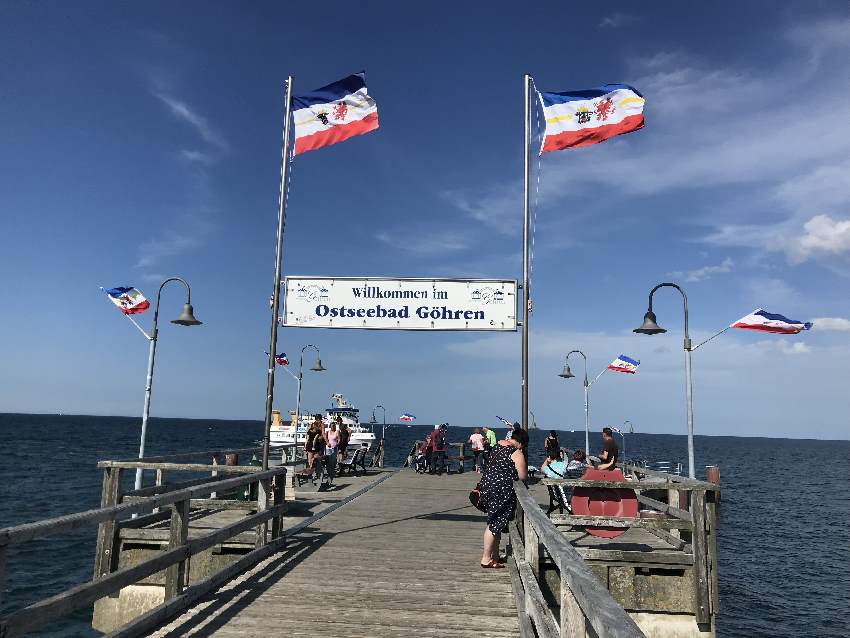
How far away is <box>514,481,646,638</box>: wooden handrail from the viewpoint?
2.48 meters

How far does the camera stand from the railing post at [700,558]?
8023 mm

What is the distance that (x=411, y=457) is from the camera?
98.7 feet

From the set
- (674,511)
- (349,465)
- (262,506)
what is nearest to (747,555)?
(349,465)

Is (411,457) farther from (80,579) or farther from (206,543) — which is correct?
(206,543)

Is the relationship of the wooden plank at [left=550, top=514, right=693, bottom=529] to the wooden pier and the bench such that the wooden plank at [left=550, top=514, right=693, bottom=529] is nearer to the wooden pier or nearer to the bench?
the wooden pier

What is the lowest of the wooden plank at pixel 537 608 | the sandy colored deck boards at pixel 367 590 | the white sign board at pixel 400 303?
the sandy colored deck boards at pixel 367 590

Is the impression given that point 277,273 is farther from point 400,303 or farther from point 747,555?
point 747,555

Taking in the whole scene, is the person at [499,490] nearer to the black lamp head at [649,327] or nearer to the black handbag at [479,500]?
the black handbag at [479,500]

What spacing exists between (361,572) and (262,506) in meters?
1.98

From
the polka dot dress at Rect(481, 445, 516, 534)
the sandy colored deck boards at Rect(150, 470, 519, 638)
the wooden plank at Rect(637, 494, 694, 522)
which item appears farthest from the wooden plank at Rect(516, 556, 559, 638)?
the wooden plank at Rect(637, 494, 694, 522)

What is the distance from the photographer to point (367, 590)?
7.55 m

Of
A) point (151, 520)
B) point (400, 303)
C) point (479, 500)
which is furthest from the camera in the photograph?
point (400, 303)

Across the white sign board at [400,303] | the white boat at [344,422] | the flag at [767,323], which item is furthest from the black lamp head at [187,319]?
A: the white boat at [344,422]

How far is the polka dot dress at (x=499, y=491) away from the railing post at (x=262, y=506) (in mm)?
3219
